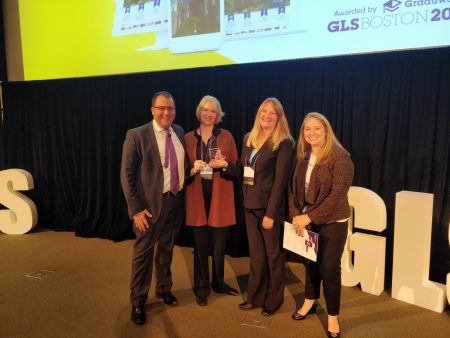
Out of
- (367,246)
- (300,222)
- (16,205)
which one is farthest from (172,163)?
(16,205)

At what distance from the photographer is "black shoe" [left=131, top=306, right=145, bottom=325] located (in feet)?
7.68

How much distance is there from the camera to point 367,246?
8.97ft

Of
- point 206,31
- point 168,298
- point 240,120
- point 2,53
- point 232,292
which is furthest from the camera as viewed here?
point 2,53

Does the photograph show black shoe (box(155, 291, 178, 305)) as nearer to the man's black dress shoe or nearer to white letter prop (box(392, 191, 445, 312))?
the man's black dress shoe

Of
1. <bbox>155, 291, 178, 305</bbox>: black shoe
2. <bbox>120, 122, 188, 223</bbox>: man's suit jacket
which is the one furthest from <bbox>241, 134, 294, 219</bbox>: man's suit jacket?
<bbox>155, 291, 178, 305</bbox>: black shoe

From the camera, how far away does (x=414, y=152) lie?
2.87 meters

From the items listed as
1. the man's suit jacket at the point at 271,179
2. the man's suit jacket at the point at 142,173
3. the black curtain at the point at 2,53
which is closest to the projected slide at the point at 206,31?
the black curtain at the point at 2,53

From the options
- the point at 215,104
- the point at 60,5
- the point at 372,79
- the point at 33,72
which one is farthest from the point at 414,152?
the point at 33,72

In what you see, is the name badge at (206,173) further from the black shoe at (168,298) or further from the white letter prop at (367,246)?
the white letter prop at (367,246)

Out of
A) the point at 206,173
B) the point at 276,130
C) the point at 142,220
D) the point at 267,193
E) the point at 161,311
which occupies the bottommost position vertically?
the point at 161,311

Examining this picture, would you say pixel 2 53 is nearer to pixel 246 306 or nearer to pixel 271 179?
pixel 271 179

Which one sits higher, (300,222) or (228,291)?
(300,222)

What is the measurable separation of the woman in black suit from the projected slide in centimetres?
112

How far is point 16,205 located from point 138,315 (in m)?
2.93
